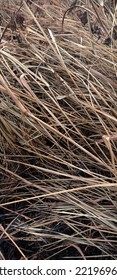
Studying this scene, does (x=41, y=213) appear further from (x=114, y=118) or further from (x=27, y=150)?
(x=114, y=118)

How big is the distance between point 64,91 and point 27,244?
435 millimetres

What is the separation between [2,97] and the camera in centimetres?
117

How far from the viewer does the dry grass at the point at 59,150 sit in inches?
38.9

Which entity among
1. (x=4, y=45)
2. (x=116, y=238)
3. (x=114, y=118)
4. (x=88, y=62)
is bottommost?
(x=116, y=238)

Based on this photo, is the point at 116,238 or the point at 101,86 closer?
the point at 116,238

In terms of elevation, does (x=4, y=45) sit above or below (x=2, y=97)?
above

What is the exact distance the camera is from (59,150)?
1093mm

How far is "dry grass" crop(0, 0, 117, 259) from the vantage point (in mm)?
989
